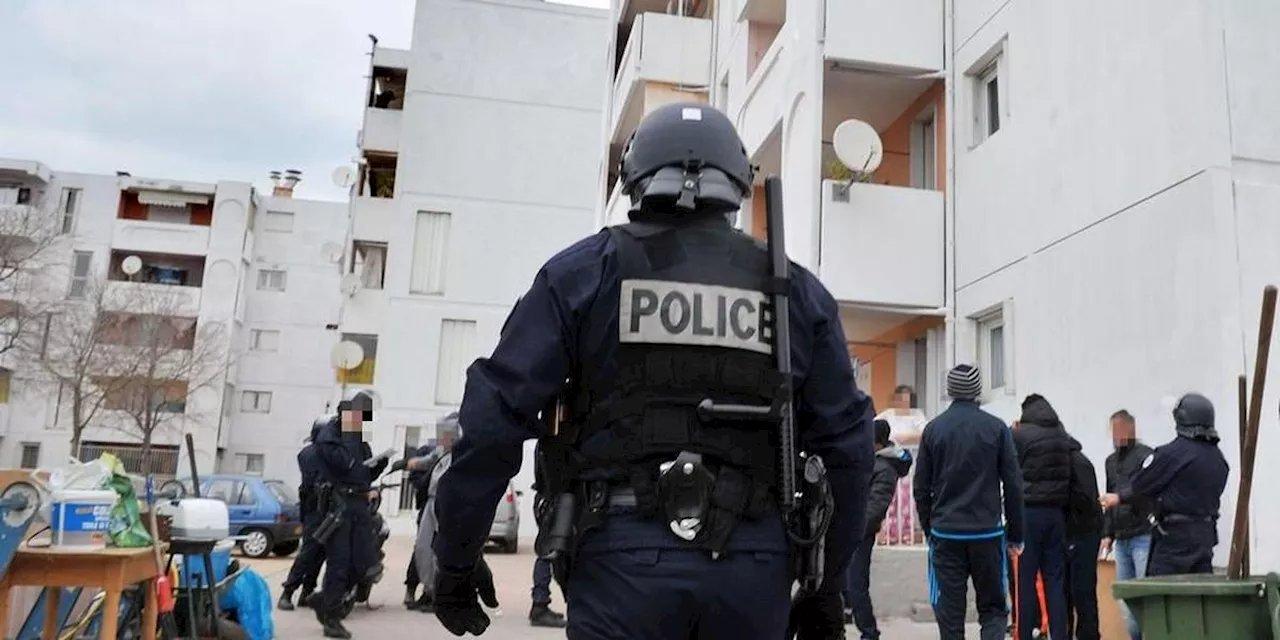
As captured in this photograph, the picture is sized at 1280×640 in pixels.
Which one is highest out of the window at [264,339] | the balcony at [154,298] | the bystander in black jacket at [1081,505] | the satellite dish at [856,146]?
the balcony at [154,298]

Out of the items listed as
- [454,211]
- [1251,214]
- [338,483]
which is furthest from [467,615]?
[454,211]

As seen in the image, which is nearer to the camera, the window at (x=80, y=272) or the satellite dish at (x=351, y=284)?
the satellite dish at (x=351, y=284)

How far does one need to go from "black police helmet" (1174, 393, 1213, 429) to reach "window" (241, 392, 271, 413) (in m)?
47.7

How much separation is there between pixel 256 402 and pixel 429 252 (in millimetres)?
22881

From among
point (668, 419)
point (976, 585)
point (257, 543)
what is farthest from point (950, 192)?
point (257, 543)

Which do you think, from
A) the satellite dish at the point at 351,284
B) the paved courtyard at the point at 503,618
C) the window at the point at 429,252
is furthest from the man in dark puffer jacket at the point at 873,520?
the satellite dish at the point at 351,284

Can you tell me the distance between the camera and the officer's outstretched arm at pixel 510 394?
2703 mm

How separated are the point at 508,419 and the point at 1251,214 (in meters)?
7.24

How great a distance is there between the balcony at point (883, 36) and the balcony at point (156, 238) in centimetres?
4120

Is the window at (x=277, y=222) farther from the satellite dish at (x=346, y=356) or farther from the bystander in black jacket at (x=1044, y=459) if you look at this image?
the bystander in black jacket at (x=1044, y=459)

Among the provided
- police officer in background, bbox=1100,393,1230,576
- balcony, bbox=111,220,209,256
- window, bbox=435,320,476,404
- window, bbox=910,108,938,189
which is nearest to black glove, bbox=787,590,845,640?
police officer in background, bbox=1100,393,1230,576

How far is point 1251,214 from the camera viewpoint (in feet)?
25.7

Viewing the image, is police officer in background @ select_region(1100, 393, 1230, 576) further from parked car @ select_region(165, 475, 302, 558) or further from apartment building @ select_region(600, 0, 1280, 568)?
parked car @ select_region(165, 475, 302, 558)

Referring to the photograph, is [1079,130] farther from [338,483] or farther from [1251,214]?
[338,483]
